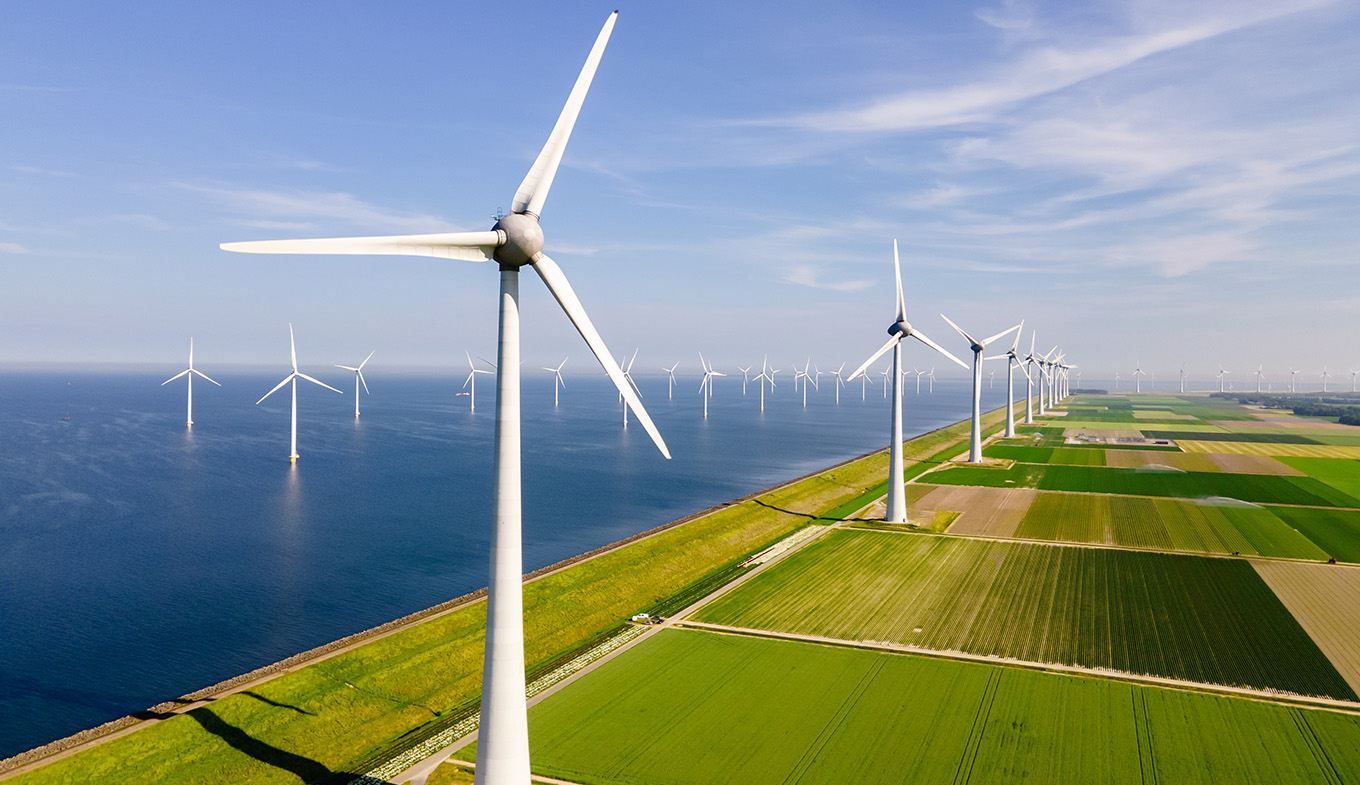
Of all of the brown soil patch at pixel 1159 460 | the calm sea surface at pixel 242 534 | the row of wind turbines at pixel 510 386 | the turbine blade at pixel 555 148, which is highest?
the turbine blade at pixel 555 148

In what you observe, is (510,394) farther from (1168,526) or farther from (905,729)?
(1168,526)

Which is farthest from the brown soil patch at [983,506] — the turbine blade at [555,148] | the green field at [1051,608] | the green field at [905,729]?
the turbine blade at [555,148]

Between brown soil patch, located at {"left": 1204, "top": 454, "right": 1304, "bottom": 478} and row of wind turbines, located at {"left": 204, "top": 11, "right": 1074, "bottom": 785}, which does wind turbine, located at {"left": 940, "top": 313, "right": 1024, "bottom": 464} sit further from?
row of wind turbines, located at {"left": 204, "top": 11, "right": 1074, "bottom": 785}

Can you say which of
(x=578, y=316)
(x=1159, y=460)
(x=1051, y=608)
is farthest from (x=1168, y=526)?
(x=578, y=316)

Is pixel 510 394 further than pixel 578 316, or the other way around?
pixel 578 316

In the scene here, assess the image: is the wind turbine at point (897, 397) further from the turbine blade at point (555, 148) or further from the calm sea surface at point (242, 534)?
the turbine blade at point (555, 148)
